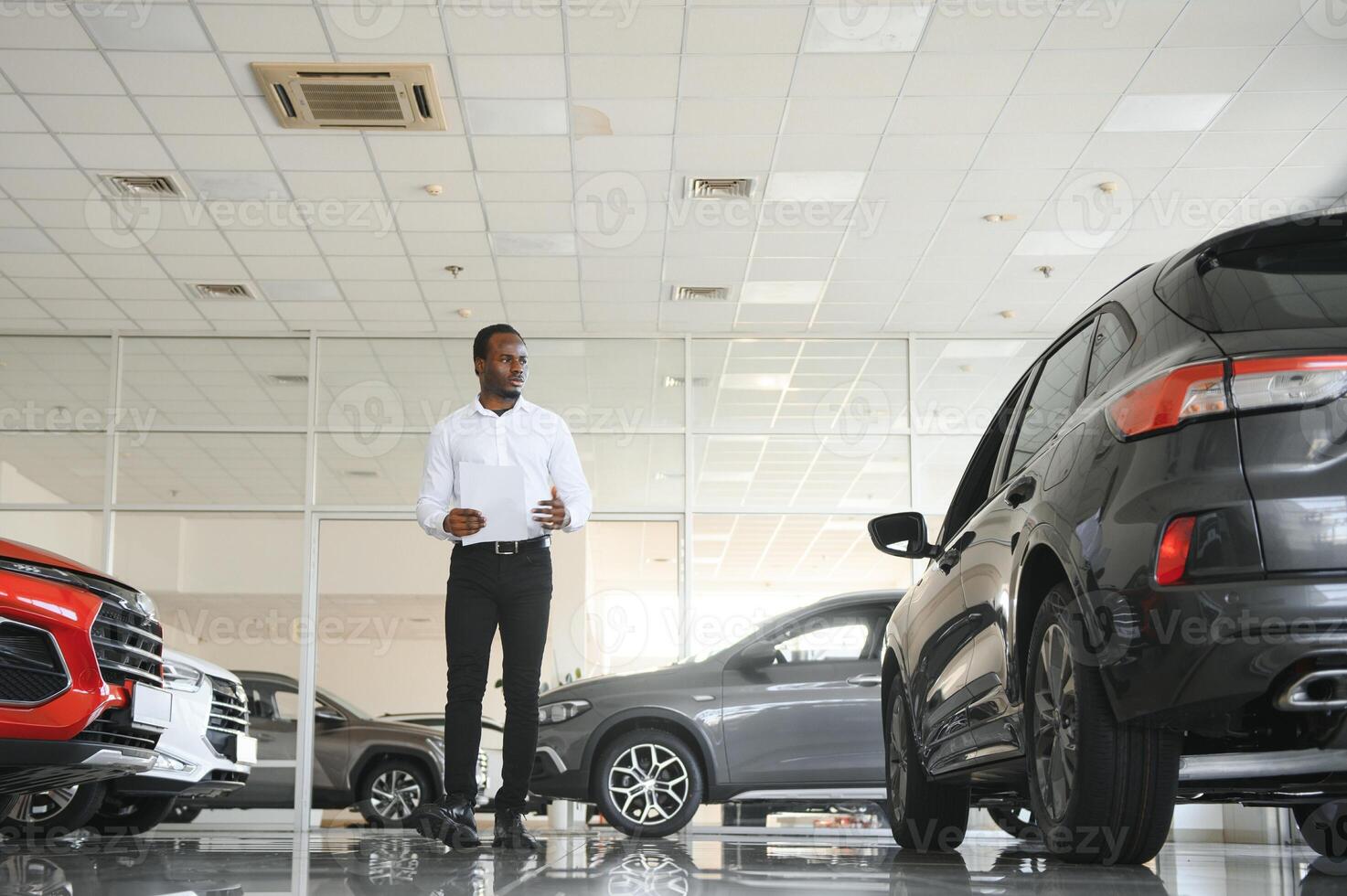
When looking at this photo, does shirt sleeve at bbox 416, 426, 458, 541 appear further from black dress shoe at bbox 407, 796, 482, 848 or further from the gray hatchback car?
the gray hatchback car

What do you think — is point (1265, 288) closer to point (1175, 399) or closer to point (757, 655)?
point (1175, 399)

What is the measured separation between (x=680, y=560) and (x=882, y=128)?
493cm

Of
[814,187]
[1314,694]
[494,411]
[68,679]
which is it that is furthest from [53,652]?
[814,187]

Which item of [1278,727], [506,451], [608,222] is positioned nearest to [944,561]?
[1278,727]

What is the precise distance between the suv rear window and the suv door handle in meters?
0.49

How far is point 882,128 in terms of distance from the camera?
25.7 ft

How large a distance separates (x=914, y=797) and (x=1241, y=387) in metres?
2.36

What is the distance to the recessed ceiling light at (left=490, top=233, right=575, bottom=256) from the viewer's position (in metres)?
9.46

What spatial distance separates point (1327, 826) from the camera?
4.20 meters

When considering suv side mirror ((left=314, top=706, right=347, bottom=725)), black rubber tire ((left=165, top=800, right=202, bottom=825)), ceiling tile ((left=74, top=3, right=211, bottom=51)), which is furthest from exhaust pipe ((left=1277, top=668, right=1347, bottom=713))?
suv side mirror ((left=314, top=706, right=347, bottom=725))

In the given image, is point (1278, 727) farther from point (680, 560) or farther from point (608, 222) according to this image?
point (680, 560)

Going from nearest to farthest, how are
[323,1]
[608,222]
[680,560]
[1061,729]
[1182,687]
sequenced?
[1182,687], [1061,729], [323,1], [608,222], [680,560]

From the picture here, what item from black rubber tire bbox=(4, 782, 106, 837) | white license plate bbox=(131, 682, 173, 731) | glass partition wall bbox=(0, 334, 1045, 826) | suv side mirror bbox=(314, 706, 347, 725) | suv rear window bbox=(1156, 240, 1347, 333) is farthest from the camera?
glass partition wall bbox=(0, 334, 1045, 826)

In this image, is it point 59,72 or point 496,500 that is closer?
point 496,500
